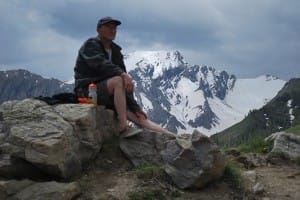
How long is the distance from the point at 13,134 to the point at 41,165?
0.92 m

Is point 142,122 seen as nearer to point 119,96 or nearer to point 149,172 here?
point 119,96

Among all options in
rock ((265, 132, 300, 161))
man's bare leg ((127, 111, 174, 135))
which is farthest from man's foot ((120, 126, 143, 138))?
rock ((265, 132, 300, 161))

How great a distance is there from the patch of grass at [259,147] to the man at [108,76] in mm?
5875

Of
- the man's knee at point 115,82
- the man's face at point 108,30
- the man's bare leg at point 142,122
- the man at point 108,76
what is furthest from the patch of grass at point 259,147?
the man's face at point 108,30

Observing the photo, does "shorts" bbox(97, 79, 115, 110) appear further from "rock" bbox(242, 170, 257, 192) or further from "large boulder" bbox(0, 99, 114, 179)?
"rock" bbox(242, 170, 257, 192)

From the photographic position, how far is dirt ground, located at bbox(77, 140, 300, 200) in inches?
411

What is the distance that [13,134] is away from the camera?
10633 millimetres

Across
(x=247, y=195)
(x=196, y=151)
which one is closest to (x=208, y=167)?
(x=196, y=151)

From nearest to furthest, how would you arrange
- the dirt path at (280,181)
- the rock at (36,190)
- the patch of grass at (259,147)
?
the rock at (36,190) → the dirt path at (280,181) → the patch of grass at (259,147)

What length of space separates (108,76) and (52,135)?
242 cm

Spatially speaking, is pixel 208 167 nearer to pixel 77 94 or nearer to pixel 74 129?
pixel 74 129

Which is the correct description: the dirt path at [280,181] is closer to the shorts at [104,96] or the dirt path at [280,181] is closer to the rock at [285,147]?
the rock at [285,147]

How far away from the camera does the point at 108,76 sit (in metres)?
12.4

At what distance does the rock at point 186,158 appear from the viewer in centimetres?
1109
